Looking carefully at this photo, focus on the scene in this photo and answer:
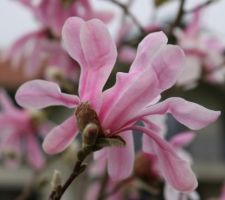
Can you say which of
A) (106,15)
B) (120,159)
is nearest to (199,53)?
(106,15)

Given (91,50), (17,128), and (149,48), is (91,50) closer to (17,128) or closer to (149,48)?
(149,48)

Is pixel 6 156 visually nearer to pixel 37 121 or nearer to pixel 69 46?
pixel 37 121

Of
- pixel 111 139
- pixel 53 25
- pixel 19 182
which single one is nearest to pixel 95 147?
pixel 111 139

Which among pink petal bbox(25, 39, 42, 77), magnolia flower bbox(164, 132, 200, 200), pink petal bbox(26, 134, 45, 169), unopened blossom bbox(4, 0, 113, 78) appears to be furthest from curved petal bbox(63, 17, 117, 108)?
pink petal bbox(26, 134, 45, 169)

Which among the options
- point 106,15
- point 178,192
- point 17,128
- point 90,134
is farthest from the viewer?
point 17,128

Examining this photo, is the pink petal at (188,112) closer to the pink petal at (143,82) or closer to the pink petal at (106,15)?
the pink petal at (143,82)

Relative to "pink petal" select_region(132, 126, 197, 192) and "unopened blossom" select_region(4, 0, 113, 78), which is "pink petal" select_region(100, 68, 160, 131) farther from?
"unopened blossom" select_region(4, 0, 113, 78)
